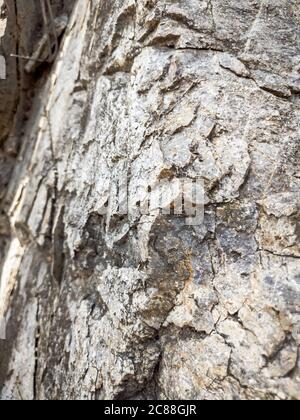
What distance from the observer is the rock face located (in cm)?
152

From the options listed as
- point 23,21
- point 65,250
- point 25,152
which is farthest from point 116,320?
point 23,21

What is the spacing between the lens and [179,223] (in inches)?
66.7

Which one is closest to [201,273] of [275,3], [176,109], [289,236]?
[289,236]

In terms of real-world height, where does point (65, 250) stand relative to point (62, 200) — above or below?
below

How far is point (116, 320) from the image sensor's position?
1805mm

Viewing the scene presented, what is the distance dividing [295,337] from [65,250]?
4.35 feet

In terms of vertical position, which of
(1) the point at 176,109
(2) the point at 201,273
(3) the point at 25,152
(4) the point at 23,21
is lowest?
(2) the point at 201,273

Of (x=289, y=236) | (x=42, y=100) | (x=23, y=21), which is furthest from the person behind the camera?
(x=42, y=100)

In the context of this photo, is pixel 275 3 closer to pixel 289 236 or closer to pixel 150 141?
pixel 150 141

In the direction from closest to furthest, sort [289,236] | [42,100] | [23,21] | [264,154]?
[289,236]
[264,154]
[23,21]
[42,100]

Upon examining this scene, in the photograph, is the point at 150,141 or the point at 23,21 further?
the point at 23,21

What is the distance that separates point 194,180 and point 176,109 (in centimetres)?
34

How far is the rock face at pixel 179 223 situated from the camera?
4.99 feet

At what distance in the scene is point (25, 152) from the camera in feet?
10.3
